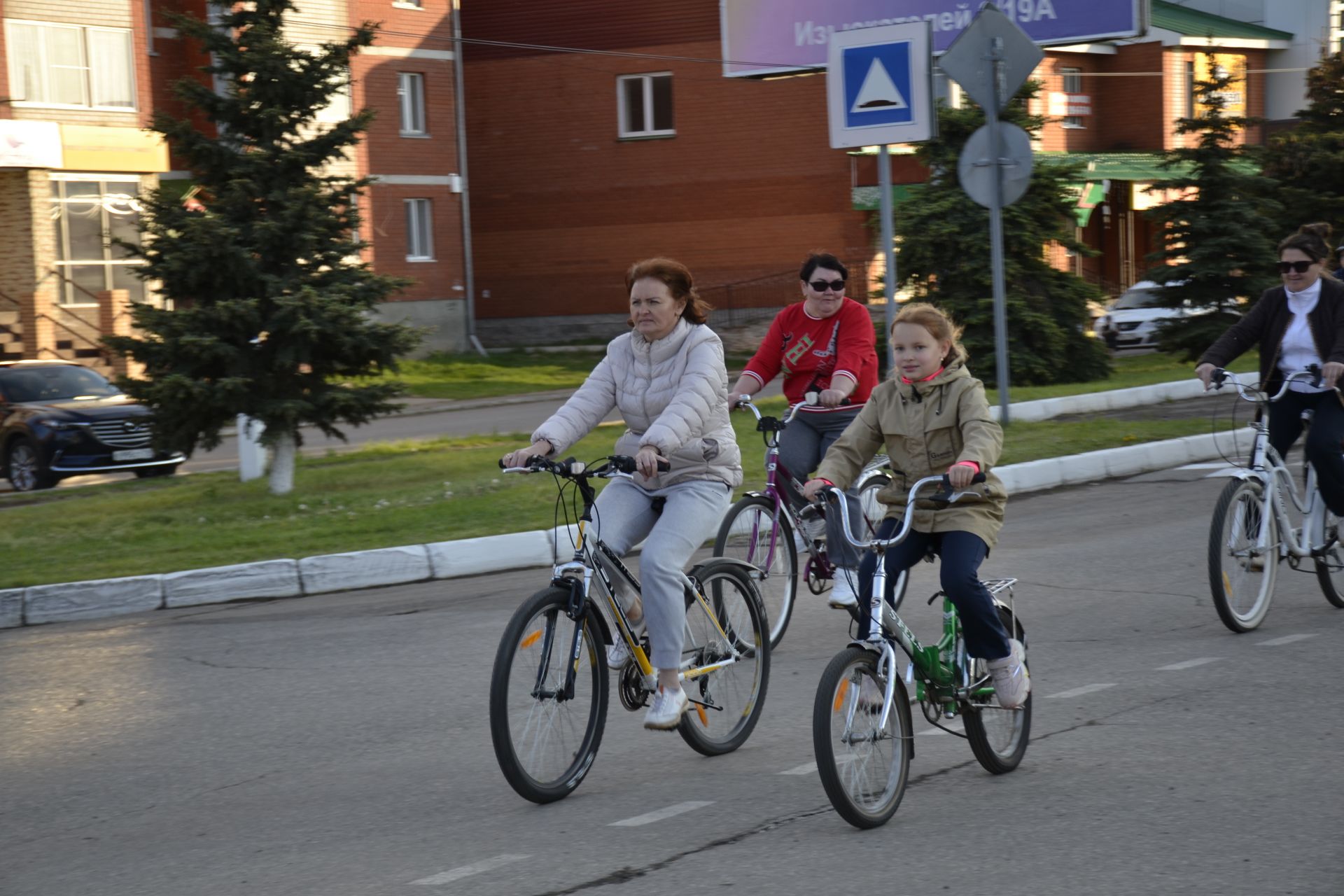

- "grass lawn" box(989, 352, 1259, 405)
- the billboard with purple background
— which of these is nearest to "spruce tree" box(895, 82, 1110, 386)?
"grass lawn" box(989, 352, 1259, 405)

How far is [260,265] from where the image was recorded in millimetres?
14109

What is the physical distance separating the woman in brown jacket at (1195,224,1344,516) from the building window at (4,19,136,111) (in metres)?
28.6

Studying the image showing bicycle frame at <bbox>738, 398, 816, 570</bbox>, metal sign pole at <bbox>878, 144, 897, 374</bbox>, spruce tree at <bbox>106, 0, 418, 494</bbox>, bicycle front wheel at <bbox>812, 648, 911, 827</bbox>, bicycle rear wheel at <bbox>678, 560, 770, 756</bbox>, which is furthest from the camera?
spruce tree at <bbox>106, 0, 418, 494</bbox>

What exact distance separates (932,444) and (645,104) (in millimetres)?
36636

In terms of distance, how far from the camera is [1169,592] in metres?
8.95

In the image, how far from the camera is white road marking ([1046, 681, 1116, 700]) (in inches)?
267

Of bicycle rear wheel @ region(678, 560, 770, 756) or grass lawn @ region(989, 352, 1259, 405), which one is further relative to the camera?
grass lawn @ region(989, 352, 1259, 405)

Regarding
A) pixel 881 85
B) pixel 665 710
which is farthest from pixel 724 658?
pixel 881 85

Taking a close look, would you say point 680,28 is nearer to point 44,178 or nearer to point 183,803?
point 44,178

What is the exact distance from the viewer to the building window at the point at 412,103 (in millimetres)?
39594

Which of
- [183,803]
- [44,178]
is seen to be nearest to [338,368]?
[183,803]

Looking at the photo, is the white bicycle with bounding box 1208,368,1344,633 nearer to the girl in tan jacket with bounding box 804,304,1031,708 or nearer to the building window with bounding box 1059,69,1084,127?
the girl in tan jacket with bounding box 804,304,1031,708

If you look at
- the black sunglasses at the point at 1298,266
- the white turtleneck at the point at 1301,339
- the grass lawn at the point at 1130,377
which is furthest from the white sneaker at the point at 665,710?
the grass lawn at the point at 1130,377

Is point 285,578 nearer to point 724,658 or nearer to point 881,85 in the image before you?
point 724,658
